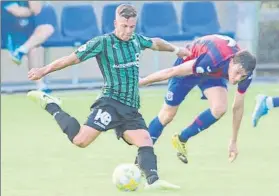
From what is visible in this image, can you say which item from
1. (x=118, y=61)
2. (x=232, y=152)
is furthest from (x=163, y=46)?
(x=232, y=152)

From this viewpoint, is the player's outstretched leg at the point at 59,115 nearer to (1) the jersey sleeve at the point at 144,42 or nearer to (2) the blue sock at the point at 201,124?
(1) the jersey sleeve at the point at 144,42

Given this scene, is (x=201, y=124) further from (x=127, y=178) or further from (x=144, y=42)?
(x=127, y=178)

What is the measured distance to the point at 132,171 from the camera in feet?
29.7

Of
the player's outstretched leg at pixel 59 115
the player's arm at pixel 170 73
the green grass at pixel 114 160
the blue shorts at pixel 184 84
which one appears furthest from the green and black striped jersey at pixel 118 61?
the blue shorts at pixel 184 84

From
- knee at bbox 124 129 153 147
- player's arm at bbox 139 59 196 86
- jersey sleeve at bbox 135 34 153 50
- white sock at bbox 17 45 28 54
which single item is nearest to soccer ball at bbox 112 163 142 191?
knee at bbox 124 129 153 147

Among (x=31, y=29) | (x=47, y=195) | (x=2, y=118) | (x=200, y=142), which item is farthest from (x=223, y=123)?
(x=47, y=195)

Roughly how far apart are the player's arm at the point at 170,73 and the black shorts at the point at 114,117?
0.31 metres

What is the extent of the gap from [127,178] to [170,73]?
109 cm

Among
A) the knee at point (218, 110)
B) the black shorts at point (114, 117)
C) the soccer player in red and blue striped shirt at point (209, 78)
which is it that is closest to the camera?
the black shorts at point (114, 117)

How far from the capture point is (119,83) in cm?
936

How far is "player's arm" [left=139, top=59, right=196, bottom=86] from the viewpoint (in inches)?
377

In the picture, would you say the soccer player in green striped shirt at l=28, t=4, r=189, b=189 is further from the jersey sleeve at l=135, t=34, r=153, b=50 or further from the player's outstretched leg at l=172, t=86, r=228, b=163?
the player's outstretched leg at l=172, t=86, r=228, b=163

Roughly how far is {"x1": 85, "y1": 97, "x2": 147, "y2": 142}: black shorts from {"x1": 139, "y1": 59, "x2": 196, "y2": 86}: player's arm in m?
0.31

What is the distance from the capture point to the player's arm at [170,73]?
377 inches
